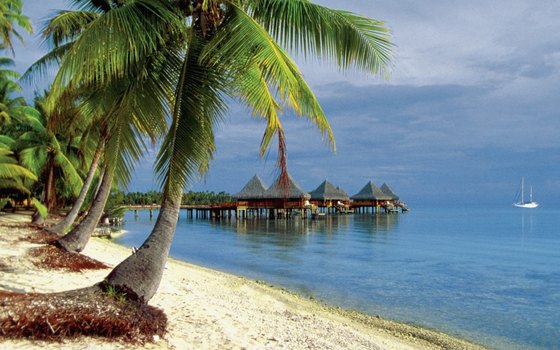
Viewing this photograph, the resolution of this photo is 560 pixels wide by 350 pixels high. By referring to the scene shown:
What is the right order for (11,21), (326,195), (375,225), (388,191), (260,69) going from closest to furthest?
(260,69) → (11,21) → (375,225) → (326,195) → (388,191)

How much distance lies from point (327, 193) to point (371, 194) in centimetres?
1176

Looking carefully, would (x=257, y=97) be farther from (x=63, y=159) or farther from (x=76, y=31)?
(x=63, y=159)

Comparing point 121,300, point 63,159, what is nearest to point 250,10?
point 121,300

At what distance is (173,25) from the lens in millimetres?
5758

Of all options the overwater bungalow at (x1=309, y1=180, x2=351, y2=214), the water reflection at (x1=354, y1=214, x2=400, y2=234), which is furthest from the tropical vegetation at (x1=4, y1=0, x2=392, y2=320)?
the overwater bungalow at (x1=309, y1=180, x2=351, y2=214)

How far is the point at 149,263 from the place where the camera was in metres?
5.50

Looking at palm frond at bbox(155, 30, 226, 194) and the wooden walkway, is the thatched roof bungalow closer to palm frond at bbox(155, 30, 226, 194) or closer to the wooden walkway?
the wooden walkway

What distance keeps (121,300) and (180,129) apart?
6.74 ft

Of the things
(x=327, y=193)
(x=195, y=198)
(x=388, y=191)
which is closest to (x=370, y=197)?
(x=388, y=191)

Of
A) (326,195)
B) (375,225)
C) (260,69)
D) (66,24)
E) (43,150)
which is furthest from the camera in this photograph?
(326,195)

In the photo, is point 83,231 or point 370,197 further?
point 370,197

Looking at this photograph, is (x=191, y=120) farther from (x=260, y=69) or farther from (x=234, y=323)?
(x=234, y=323)

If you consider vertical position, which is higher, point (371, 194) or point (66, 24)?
point (66, 24)

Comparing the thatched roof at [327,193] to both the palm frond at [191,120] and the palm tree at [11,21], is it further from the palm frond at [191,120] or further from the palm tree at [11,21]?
the palm frond at [191,120]
